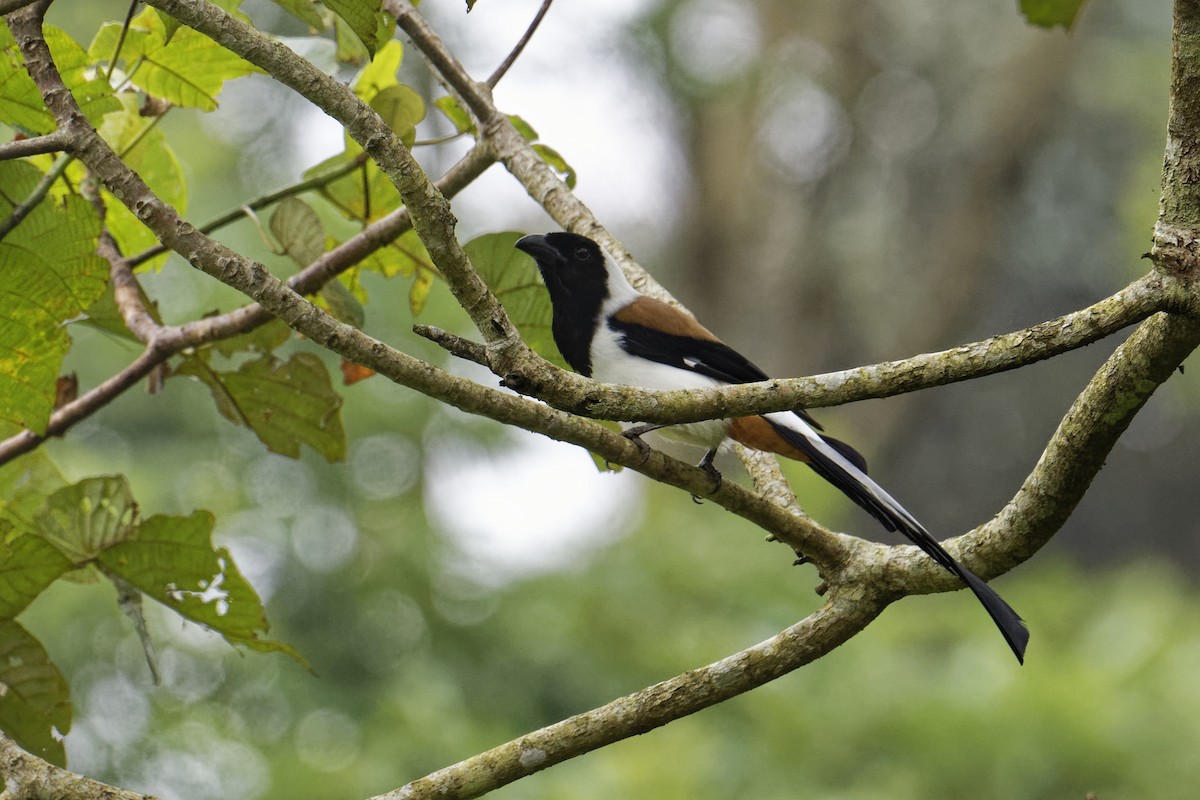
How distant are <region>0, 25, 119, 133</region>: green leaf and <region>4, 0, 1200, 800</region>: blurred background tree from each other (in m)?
3.66

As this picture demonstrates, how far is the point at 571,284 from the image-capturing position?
3.15 m

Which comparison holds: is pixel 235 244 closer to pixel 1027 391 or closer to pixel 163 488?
pixel 163 488

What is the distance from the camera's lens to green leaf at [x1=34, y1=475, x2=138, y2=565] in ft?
6.98

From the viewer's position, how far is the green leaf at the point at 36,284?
1.93m

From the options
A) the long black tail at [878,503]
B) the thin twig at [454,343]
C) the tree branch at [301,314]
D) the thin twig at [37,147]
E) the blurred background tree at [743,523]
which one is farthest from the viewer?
the blurred background tree at [743,523]

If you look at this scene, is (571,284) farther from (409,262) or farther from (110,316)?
(110,316)

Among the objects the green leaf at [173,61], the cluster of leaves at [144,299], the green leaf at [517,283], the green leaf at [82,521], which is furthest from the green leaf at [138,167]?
the green leaf at [517,283]

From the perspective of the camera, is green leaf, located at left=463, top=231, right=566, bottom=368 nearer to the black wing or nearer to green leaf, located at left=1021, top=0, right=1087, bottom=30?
the black wing

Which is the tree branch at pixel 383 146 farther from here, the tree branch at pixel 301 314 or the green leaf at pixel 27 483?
the green leaf at pixel 27 483

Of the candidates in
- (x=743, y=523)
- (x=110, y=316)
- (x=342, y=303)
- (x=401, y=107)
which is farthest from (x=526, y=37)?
(x=743, y=523)

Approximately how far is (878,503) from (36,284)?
1.54 meters

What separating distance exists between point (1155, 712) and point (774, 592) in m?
2.58

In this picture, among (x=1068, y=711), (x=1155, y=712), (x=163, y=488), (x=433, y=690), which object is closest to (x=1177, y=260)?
(x=1068, y=711)

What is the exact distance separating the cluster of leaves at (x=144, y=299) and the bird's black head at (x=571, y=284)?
339 millimetres
